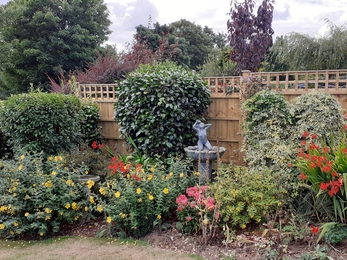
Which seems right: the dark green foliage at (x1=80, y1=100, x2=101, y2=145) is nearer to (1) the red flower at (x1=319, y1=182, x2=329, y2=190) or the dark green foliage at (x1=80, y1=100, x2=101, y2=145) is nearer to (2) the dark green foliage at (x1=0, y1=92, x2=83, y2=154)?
(2) the dark green foliage at (x1=0, y1=92, x2=83, y2=154)

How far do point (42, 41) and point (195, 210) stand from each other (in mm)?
17718

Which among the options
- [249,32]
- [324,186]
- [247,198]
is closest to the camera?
[324,186]

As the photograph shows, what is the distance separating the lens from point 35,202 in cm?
379

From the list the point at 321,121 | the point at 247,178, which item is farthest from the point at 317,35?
the point at 247,178

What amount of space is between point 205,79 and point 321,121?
245 centimetres

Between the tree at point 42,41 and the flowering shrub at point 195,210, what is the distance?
1624 centimetres

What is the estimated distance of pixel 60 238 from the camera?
148 inches

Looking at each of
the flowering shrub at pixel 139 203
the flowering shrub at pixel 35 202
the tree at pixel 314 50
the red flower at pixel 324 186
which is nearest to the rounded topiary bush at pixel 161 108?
the flowering shrub at pixel 139 203

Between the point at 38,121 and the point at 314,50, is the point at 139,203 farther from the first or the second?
the point at 314,50

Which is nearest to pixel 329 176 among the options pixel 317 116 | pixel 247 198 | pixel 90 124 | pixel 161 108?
pixel 247 198

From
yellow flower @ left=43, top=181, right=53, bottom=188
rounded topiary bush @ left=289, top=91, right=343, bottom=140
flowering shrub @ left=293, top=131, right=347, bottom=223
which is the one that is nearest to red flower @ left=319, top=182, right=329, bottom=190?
flowering shrub @ left=293, top=131, right=347, bottom=223

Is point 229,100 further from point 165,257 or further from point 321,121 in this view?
point 165,257

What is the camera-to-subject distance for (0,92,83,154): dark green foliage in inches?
196

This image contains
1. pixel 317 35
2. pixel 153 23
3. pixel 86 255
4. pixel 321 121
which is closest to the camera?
pixel 86 255
